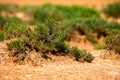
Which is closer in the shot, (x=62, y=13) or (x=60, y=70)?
(x=60, y=70)

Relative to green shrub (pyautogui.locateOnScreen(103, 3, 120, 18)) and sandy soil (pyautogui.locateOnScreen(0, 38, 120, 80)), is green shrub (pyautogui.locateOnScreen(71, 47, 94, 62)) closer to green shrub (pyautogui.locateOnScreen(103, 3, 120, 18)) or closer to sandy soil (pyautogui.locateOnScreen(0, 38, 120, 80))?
sandy soil (pyautogui.locateOnScreen(0, 38, 120, 80))

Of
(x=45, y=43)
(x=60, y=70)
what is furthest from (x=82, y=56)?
(x=60, y=70)

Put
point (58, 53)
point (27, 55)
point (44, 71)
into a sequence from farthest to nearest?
1. point (58, 53)
2. point (27, 55)
3. point (44, 71)

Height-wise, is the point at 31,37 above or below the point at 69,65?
above

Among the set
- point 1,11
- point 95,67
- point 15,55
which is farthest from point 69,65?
point 1,11

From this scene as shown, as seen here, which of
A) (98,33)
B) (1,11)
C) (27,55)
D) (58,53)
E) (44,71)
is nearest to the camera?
(44,71)

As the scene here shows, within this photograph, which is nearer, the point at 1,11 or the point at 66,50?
the point at 66,50

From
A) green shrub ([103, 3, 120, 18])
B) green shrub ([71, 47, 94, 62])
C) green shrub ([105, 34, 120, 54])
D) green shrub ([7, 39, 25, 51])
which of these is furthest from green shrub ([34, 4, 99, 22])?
green shrub ([7, 39, 25, 51])

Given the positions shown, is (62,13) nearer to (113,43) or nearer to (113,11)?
(113,11)

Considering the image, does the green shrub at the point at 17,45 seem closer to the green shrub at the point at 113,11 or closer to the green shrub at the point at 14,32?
the green shrub at the point at 14,32

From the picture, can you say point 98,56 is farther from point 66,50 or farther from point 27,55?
point 27,55
